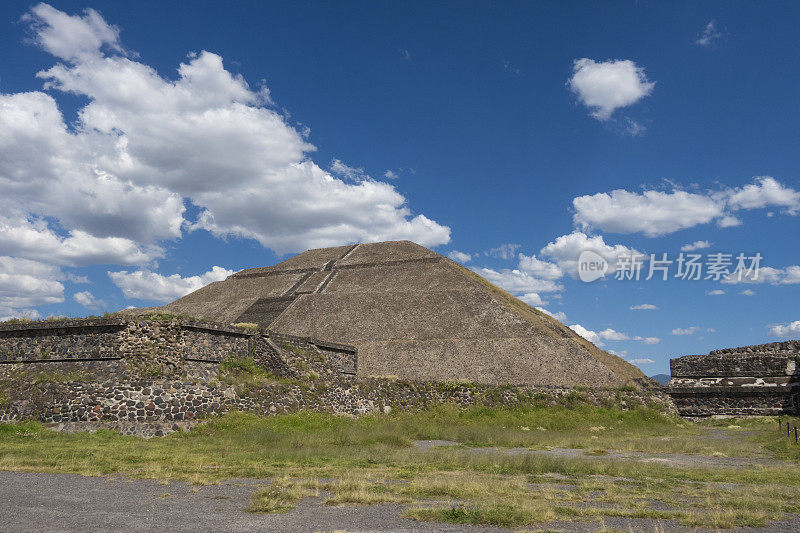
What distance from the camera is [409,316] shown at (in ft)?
179

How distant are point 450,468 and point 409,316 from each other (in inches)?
1666

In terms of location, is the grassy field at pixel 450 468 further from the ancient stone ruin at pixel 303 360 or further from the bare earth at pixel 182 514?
the ancient stone ruin at pixel 303 360

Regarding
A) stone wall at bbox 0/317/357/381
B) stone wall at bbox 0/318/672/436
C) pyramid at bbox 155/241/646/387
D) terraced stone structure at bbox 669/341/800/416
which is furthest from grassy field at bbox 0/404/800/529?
pyramid at bbox 155/241/646/387

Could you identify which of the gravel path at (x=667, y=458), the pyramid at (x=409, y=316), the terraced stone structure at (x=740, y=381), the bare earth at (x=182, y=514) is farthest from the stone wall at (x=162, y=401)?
the terraced stone structure at (x=740, y=381)

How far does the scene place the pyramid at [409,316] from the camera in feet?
139

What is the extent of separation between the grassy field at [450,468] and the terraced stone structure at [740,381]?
7041mm

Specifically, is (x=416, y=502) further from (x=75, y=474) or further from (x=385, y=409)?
(x=385, y=409)

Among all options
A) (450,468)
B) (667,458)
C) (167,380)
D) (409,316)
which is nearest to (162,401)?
(167,380)

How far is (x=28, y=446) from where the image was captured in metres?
15.2

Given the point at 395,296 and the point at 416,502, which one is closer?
the point at 416,502

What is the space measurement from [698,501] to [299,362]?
20.9 meters

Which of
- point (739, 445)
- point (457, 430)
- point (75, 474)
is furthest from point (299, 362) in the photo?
point (739, 445)

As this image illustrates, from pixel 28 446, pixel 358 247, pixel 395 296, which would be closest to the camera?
pixel 28 446

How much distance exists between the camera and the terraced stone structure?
28656mm
